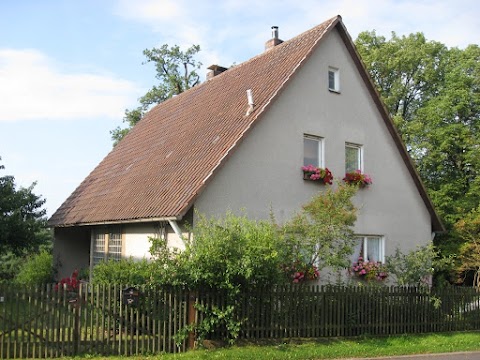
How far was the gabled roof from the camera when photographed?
14.9m

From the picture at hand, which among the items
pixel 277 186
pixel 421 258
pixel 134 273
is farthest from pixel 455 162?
pixel 134 273

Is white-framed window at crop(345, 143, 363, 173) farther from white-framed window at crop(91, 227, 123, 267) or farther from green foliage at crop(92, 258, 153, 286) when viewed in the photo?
green foliage at crop(92, 258, 153, 286)

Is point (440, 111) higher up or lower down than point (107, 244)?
higher up

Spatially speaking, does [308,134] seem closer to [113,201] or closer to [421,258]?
[421,258]

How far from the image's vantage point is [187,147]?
676 inches

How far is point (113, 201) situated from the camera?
17.9 metres

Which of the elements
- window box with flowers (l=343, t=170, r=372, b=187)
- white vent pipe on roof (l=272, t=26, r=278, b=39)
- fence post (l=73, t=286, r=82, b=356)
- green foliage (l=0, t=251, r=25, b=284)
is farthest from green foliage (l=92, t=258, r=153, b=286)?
green foliage (l=0, t=251, r=25, b=284)

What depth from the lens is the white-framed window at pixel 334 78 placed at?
714 inches

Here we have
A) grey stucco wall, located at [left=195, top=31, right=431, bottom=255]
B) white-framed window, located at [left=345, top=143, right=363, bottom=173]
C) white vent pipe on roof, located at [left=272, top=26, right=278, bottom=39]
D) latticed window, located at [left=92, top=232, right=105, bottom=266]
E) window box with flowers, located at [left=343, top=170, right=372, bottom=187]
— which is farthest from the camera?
white vent pipe on roof, located at [left=272, top=26, right=278, bottom=39]

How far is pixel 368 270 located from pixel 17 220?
Result: 11241mm

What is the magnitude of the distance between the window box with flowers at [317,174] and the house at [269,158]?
0.22m

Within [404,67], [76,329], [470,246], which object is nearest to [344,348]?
[76,329]

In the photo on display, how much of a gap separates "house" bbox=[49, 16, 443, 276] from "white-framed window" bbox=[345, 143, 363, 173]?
4cm

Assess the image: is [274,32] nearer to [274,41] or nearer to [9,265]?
[274,41]
